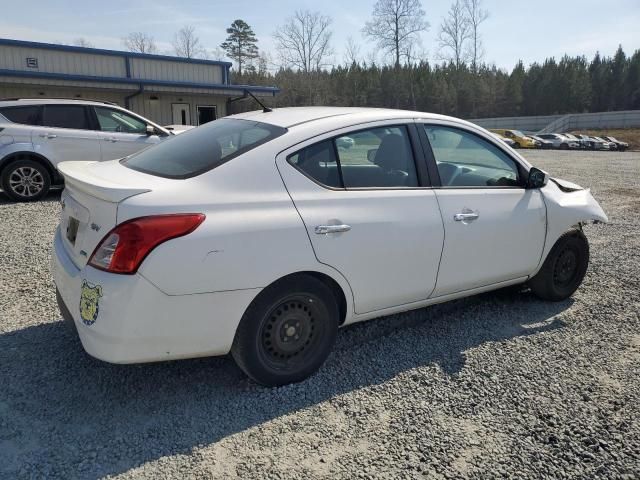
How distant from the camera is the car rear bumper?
2.52m

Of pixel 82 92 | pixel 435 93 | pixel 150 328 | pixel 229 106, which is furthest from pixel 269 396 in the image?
pixel 435 93

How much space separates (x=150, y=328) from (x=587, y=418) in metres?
2.40

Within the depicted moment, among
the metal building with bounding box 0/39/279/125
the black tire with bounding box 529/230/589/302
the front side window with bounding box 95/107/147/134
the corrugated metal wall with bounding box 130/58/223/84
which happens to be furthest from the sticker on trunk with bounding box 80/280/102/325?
the corrugated metal wall with bounding box 130/58/223/84

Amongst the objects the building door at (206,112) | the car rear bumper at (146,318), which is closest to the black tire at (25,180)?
the car rear bumper at (146,318)

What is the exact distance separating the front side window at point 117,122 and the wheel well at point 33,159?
1133mm

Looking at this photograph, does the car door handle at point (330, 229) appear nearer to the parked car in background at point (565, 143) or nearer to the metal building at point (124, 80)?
the metal building at point (124, 80)

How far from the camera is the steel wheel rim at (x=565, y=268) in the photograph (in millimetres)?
4471

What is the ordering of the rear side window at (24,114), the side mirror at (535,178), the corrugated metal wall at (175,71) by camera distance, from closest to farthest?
the side mirror at (535,178) < the rear side window at (24,114) < the corrugated metal wall at (175,71)

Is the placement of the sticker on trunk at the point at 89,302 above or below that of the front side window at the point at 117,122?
below

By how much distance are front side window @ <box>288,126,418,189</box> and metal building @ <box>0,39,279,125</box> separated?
1927 centimetres

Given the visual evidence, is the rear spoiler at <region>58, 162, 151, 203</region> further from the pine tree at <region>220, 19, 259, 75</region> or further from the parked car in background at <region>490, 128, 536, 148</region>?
the pine tree at <region>220, 19, 259, 75</region>

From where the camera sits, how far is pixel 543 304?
4.53 meters

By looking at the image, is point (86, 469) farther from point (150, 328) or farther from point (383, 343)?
point (383, 343)

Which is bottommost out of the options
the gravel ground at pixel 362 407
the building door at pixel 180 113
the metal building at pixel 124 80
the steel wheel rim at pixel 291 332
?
the gravel ground at pixel 362 407
